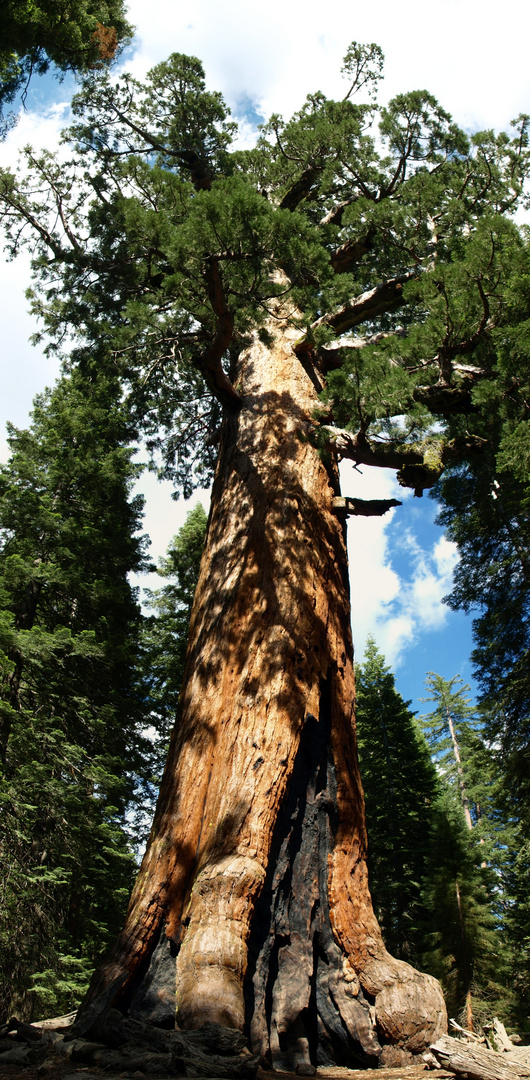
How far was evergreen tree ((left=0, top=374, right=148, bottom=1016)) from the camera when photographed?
7.05 m

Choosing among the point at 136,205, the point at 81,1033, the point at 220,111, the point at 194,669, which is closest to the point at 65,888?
the point at 194,669

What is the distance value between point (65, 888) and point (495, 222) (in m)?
8.97

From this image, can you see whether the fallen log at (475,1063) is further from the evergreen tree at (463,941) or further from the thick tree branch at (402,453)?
the evergreen tree at (463,941)

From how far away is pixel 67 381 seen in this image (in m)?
12.1

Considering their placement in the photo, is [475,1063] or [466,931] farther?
[466,931]

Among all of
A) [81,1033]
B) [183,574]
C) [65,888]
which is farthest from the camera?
[183,574]

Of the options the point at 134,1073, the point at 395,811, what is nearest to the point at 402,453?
the point at 134,1073

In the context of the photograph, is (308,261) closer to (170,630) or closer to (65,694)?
(65,694)

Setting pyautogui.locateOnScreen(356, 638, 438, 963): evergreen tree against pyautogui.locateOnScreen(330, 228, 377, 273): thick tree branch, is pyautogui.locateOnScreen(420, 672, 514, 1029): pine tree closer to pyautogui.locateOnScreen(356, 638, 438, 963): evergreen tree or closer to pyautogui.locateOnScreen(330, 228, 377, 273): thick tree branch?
pyautogui.locateOnScreen(356, 638, 438, 963): evergreen tree

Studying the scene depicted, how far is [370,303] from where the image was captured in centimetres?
745

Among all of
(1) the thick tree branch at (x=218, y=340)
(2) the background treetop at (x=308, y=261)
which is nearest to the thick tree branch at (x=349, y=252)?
(2) the background treetop at (x=308, y=261)

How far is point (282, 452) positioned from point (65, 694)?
18.4 ft

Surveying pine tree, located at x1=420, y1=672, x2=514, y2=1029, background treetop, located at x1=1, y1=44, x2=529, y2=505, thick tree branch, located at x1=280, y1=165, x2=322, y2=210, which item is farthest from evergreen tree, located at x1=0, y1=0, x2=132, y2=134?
pine tree, located at x1=420, y1=672, x2=514, y2=1029

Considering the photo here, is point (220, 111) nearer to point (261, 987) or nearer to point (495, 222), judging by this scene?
point (495, 222)
